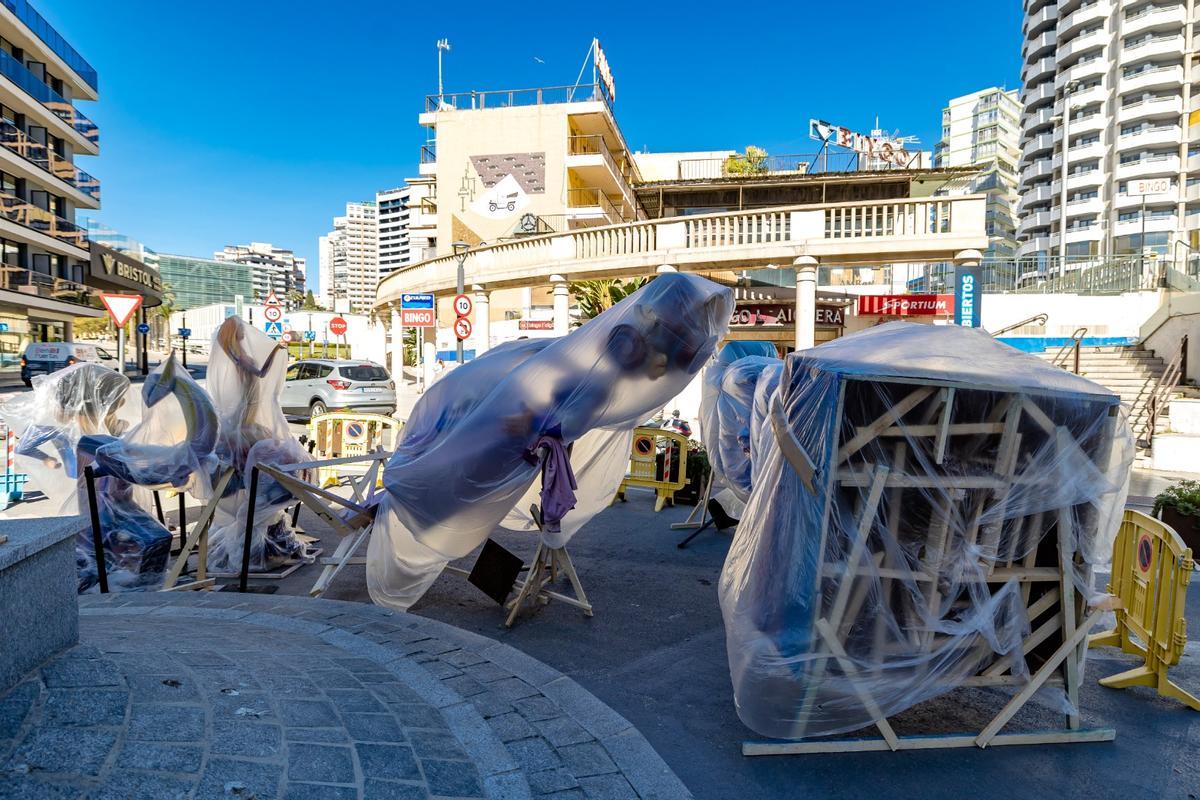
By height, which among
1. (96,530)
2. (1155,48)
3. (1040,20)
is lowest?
(96,530)

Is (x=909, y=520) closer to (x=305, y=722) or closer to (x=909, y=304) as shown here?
(x=305, y=722)

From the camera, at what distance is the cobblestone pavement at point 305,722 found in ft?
7.55

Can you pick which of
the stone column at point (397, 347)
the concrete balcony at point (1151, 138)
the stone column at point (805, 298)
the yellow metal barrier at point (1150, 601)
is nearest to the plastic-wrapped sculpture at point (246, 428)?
the yellow metal barrier at point (1150, 601)

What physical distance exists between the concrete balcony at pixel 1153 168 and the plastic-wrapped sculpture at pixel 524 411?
7100cm

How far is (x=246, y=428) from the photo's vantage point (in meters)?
5.71

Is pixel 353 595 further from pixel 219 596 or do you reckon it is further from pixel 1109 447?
pixel 1109 447

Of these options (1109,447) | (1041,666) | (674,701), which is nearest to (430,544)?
(674,701)

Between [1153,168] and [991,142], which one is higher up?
[991,142]

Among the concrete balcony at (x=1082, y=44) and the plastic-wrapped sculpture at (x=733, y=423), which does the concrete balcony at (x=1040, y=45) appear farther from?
the plastic-wrapped sculpture at (x=733, y=423)

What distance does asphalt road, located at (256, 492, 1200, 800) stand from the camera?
2.93 metres

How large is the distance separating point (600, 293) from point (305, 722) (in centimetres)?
2150

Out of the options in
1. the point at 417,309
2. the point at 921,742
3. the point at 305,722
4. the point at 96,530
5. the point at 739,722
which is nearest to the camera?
the point at 305,722

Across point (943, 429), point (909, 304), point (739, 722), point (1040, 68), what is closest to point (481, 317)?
point (909, 304)

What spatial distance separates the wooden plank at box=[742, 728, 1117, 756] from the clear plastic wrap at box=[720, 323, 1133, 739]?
79 millimetres
